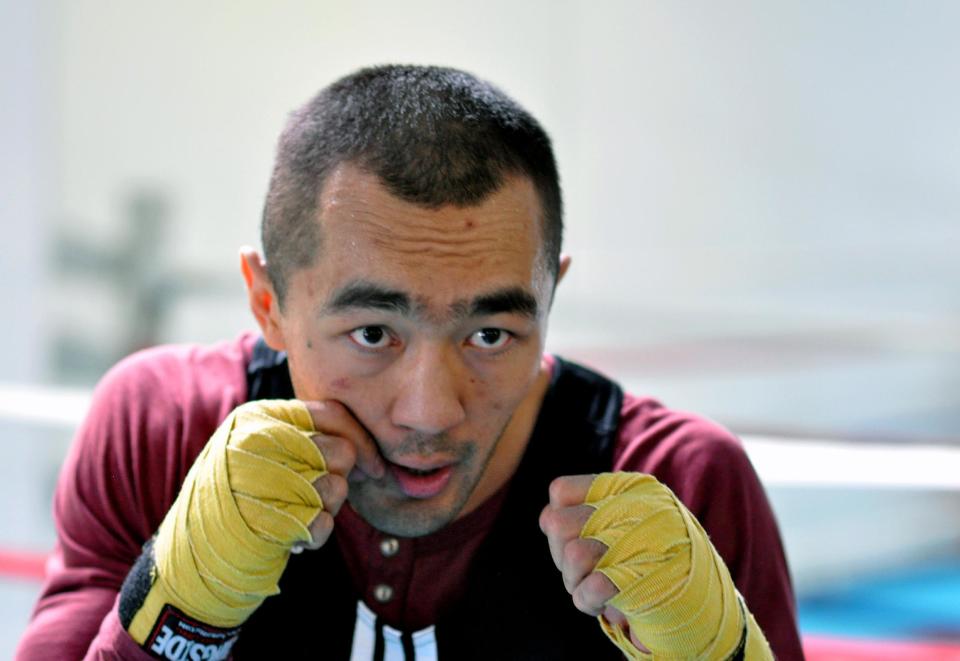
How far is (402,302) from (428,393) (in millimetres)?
77

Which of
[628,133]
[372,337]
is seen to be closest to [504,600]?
[372,337]

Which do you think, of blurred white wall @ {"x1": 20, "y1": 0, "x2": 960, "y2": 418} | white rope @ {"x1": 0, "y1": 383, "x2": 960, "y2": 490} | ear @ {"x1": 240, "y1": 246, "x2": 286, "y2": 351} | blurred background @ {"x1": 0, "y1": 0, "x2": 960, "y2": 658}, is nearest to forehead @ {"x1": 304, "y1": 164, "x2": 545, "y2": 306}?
ear @ {"x1": 240, "y1": 246, "x2": 286, "y2": 351}

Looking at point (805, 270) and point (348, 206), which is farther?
point (805, 270)

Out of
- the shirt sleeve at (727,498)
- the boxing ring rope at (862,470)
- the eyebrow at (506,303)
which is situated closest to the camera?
the eyebrow at (506,303)

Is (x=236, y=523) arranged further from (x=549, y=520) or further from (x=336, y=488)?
(x=549, y=520)

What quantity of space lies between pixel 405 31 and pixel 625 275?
114cm

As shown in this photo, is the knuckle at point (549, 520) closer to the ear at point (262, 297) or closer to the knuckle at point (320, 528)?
the knuckle at point (320, 528)

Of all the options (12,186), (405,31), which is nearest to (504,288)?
(12,186)

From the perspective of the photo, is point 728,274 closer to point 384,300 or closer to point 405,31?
point 405,31

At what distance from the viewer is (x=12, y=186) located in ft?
9.63

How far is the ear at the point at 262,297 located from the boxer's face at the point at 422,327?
7 cm

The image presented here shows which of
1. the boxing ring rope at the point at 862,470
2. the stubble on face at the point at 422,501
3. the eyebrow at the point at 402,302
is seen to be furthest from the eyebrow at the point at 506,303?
the boxing ring rope at the point at 862,470

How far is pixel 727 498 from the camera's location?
45.5 inches

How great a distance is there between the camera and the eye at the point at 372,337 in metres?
1.04
